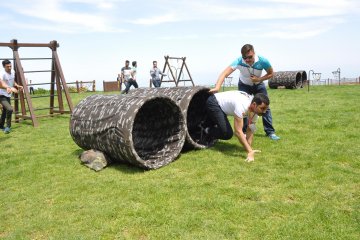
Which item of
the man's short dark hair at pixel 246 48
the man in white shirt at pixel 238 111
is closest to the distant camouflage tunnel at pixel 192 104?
the man in white shirt at pixel 238 111

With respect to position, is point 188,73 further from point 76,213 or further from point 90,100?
point 76,213

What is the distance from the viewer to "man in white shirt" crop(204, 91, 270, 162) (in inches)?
205

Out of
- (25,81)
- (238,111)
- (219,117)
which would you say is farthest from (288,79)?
(238,111)

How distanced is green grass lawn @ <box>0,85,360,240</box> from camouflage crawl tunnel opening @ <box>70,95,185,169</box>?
28cm

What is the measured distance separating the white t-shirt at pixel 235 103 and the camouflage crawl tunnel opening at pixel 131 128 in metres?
0.78

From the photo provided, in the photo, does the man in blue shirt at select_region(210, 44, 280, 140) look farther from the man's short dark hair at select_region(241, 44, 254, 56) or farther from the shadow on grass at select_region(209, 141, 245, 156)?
the shadow on grass at select_region(209, 141, 245, 156)

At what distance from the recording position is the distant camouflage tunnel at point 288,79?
2127 centimetres

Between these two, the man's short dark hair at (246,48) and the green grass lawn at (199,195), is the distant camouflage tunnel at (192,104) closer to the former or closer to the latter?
the green grass lawn at (199,195)

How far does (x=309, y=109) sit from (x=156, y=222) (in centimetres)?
854

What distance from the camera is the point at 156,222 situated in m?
3.54

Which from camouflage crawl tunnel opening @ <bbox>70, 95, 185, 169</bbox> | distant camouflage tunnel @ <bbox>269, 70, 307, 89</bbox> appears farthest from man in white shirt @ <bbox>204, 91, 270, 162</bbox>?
distant camouflage tunnel @ <bbox>269, 70, 307, 89</bbox>

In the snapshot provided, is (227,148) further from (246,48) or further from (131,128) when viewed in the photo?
(131,128)

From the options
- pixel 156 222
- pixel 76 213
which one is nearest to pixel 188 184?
pixel 156 222

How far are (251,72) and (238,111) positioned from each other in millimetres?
1291
